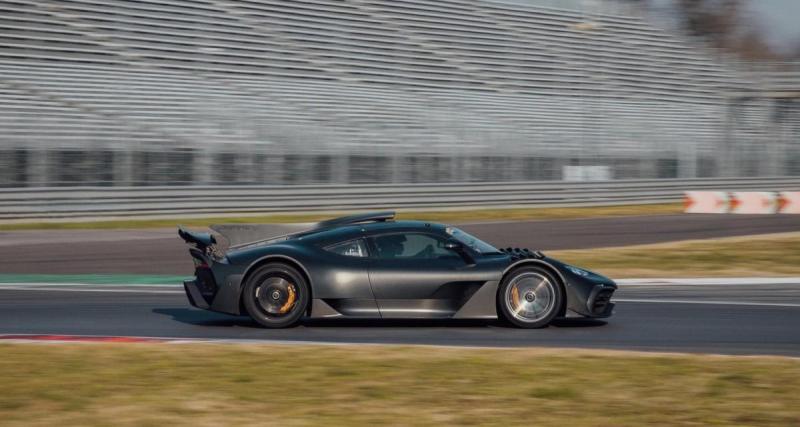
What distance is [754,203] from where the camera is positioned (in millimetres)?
28500

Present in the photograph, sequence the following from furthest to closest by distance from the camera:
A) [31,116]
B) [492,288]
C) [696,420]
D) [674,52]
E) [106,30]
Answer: [674,52] → [106,30] → [31,116] → [492,288] → [696,420]

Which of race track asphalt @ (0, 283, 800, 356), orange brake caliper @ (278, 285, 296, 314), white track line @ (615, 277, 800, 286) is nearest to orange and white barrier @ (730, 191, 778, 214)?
white track line @ (615, 277, 800, 286)

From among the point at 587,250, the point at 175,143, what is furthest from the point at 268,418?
the point at 175,143

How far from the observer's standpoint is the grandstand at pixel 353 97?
79.7ft

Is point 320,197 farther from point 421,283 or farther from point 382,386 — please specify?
point 382,386

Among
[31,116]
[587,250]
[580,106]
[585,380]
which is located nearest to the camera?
[585,380]

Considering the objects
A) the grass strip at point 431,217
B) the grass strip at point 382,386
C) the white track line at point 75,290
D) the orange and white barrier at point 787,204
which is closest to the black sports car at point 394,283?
the grass strip at point 382,386

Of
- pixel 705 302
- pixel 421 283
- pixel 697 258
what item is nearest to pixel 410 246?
pixel 421 283

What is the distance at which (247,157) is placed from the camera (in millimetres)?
24688

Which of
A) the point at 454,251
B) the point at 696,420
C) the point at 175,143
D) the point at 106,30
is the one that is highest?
the point at 106,30

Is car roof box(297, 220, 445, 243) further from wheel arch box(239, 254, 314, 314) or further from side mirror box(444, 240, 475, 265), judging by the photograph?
wheel arch box(239, 254, 314, 314)

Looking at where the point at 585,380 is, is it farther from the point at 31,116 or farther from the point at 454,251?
the point at 31,116

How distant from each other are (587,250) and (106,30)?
1511cm

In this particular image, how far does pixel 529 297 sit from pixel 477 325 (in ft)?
1.86
